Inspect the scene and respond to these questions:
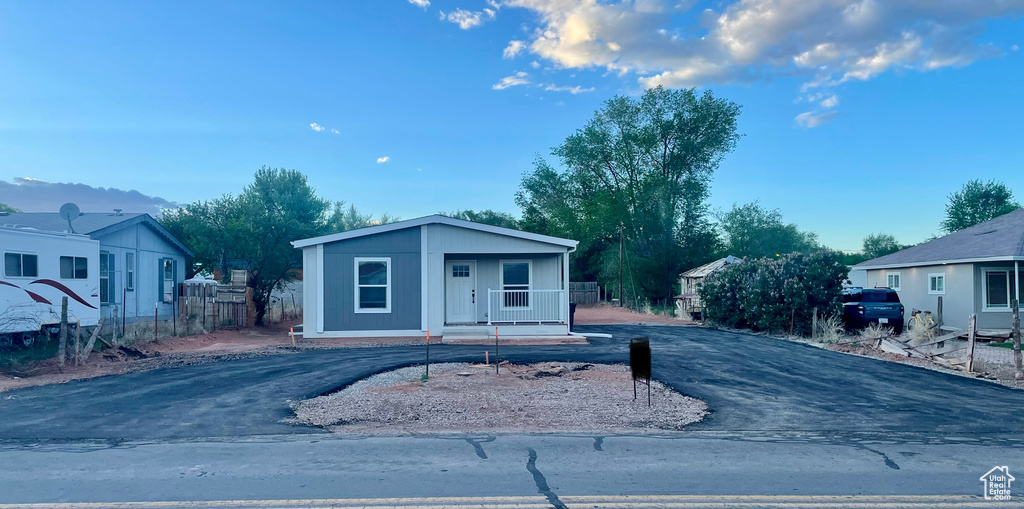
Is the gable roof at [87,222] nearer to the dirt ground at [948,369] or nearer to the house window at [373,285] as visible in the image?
the house window at [373,285]

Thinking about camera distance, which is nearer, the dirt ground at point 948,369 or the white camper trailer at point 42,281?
the dirt ground at point 948,369

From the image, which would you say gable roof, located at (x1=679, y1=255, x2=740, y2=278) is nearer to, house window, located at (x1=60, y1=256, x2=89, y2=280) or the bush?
the bush

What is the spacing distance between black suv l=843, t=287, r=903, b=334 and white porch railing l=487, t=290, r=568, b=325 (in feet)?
31.8

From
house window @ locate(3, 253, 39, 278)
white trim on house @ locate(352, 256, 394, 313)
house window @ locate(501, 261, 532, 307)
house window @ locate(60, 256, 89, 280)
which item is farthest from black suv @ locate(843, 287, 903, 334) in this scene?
house window @ locate(3, 253, 39, 278)

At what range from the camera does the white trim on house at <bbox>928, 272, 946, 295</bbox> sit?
865 inches

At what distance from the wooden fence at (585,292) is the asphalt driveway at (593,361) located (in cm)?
2700

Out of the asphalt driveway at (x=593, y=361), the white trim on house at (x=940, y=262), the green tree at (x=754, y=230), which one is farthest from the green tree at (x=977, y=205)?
the asphalt driveway at (x=593, y=361)

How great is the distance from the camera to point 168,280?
25.1 meters

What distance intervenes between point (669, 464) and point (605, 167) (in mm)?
43802

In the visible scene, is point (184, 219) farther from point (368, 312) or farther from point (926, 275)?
point (926, 275)

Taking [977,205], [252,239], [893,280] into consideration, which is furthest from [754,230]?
[252,239]

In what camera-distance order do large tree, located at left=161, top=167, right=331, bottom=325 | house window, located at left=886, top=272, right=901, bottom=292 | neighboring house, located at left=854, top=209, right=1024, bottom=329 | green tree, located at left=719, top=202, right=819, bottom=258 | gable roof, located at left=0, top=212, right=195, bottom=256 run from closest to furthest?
gable roof, located at left=0, top=212, right=195, bottom=256 → neighboring house, located at left=854, top=209, right=1024, bottom=329 → large tree, located at left=161, top=167, right=331, bottom=325 → house window, located at left=886, top=272, right=901, bottom=292 → green tree, located at left=719, top=202, right=819, bottom=258

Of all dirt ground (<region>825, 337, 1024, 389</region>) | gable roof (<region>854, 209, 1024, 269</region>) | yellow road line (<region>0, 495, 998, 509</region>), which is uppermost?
gable roof (<region>854, 209, 1024, 269</region>)

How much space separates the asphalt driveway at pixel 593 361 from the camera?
8.01m
